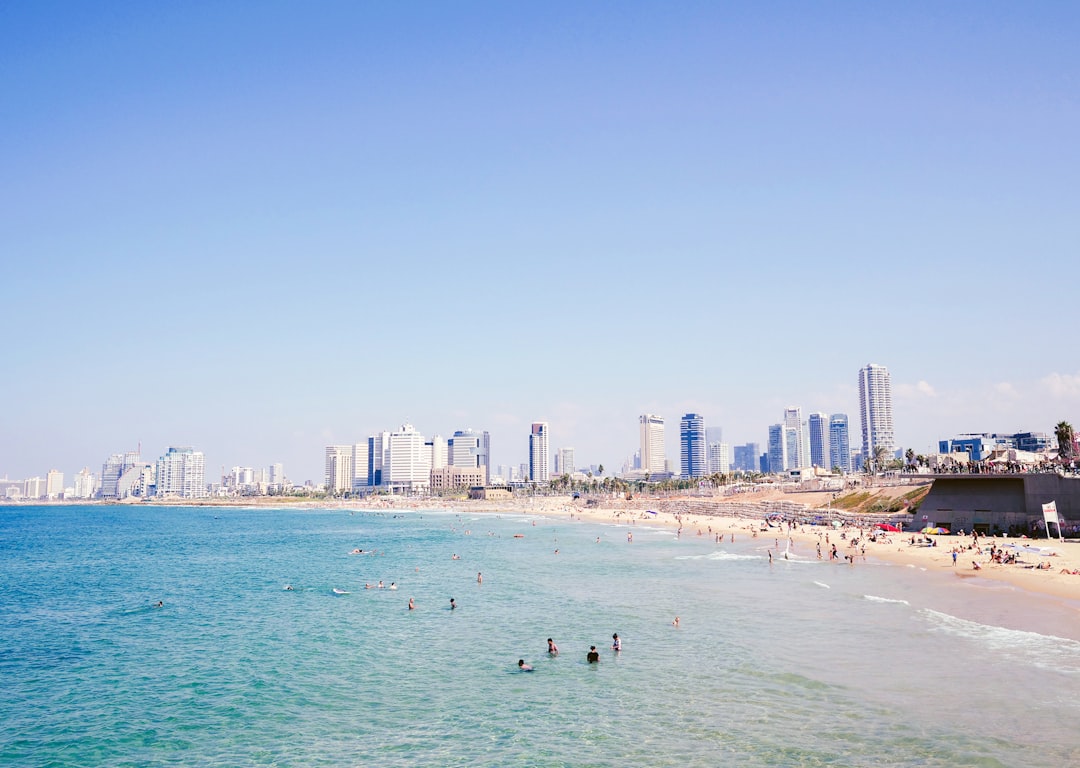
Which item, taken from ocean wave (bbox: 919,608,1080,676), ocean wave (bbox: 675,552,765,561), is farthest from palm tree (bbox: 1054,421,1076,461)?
ocean wave (bbox: 919,608,1080,676)

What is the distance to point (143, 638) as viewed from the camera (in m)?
41.5

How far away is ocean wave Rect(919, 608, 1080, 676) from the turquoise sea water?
7.0 inches

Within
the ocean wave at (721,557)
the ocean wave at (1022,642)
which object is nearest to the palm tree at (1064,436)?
the ocean wave at (721,557)

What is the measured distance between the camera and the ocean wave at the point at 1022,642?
100 feet

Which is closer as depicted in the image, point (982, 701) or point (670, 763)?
point (670, 763)

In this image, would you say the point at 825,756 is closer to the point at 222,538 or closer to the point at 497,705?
the point at 497,705

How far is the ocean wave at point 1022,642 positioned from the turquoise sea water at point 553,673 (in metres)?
0.18

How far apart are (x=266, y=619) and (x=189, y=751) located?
2394cm

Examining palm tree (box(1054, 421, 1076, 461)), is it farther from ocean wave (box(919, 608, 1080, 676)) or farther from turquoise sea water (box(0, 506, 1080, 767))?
ocean wave (box(919, 608, 1080, 676))

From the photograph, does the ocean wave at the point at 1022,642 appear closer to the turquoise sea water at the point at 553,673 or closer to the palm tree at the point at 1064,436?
the turquoise sea water at the point at 553,673

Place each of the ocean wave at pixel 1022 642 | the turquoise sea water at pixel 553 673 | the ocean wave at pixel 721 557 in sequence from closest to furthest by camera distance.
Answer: the turquoise sea water at pixel 553 673
the ocean wave at pixel 1022 642
the ocean wave at pixel 721 557

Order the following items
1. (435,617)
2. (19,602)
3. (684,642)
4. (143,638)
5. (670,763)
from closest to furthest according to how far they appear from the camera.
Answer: (670,763) < (684,642) < (143,638) < (435,617) < (19,602)

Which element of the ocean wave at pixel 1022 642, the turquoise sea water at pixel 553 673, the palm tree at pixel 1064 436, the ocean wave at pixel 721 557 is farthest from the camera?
the palm tree at pixel 1064 436

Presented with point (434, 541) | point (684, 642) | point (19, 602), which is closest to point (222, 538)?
point (434, 541)
